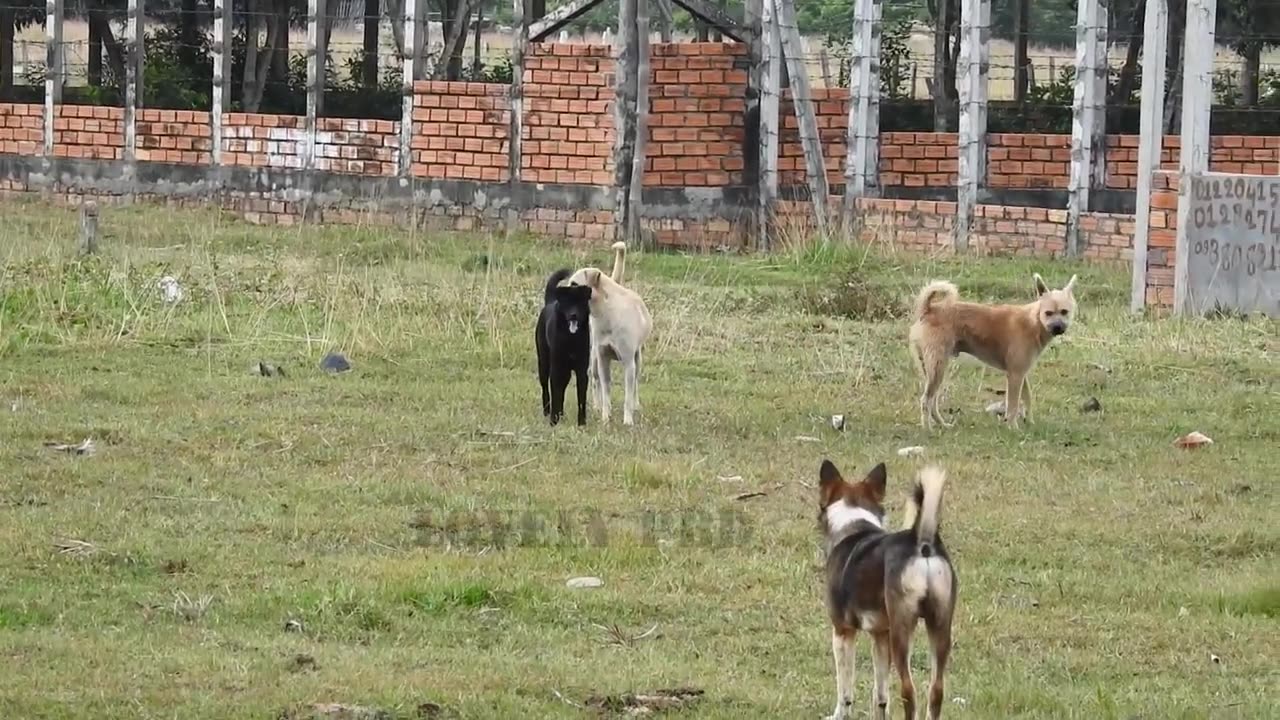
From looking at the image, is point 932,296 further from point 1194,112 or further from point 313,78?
point 313,78

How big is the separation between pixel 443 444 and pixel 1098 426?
329 cm

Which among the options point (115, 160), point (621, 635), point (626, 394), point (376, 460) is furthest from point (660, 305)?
point (115, 160)

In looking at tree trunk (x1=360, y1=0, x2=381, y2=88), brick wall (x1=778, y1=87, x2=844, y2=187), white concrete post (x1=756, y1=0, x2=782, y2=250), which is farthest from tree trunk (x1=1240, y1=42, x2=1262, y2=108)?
tree trunk (x1=360, y1=0, x2=381, y2=88)

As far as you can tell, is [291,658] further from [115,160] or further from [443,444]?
[115,160]

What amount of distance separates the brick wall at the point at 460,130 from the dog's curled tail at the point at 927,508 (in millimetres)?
16408

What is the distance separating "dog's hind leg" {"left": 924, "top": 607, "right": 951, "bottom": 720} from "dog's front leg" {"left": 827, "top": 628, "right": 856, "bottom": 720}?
305mm

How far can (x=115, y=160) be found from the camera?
24.2 metres

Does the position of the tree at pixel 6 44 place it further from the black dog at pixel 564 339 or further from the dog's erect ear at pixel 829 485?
the dog's erect ear at pixel 829 485

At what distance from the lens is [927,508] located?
202 inches

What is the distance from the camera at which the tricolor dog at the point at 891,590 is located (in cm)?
518

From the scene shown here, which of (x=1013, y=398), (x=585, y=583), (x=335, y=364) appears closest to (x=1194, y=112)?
(x=1013, y=398)

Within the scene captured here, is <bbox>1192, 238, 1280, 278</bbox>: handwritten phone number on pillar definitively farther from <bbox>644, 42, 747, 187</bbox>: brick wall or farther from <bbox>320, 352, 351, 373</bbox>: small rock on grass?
<bbox>320, 352, 351, 373</bbox>: small rock on grass

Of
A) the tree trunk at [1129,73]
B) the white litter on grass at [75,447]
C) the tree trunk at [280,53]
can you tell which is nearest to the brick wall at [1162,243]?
the white litter on grass at [75,447]

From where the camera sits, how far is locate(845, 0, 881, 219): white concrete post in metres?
20.0
